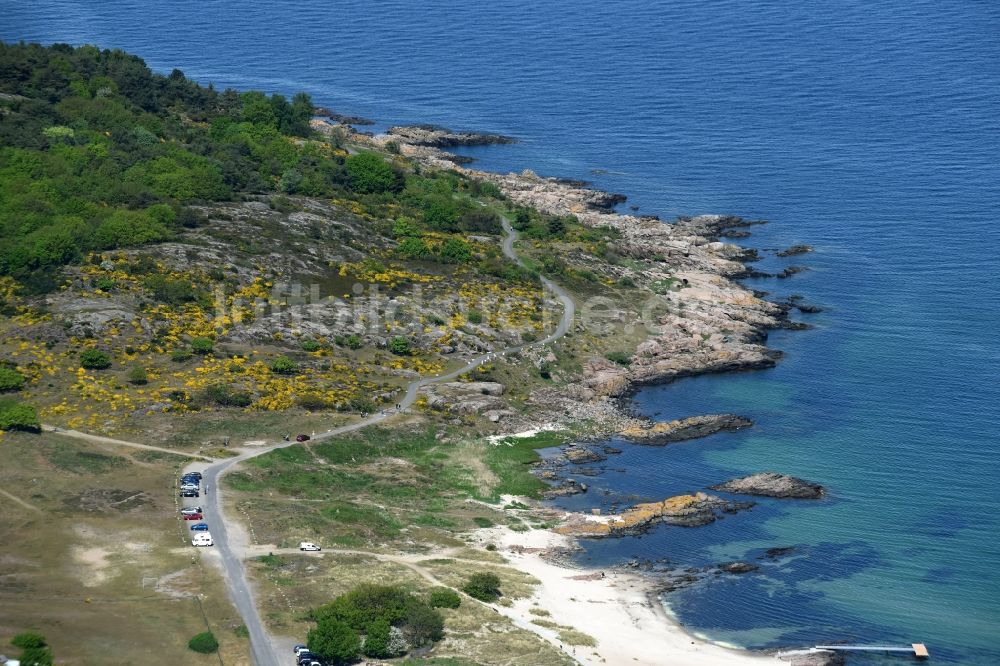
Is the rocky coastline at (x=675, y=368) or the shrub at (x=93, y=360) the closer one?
the rocky coastline at (x=675, y=368)

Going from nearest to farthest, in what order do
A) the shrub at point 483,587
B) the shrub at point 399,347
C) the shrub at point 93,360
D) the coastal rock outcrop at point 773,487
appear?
the shrub at point 483,587 < the coastal rock outcrop at point 773,487 < the shrub at point 93,360 < the shrub at point 399,347

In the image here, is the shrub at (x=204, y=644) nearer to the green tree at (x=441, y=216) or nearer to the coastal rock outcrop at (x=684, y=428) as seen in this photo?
the coastal rock outcrop at (x=684, y=428)

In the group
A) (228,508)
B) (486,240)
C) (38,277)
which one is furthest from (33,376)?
(486,240)

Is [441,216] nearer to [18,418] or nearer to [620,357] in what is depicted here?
[620,357]

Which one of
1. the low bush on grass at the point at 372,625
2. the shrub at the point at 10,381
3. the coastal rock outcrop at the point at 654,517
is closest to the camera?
the low bush on grass at the point at 372,625

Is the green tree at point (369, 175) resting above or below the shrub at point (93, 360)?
above

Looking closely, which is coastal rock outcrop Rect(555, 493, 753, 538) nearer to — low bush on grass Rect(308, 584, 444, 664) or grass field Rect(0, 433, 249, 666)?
low bush on grass Rect(308, 584, 444, 664)

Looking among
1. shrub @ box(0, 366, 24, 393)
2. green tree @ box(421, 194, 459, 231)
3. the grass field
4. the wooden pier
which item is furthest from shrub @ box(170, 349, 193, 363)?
the wooden pier

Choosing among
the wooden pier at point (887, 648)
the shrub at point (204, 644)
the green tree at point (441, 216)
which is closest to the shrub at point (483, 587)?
the shrub at point (204, 644)
